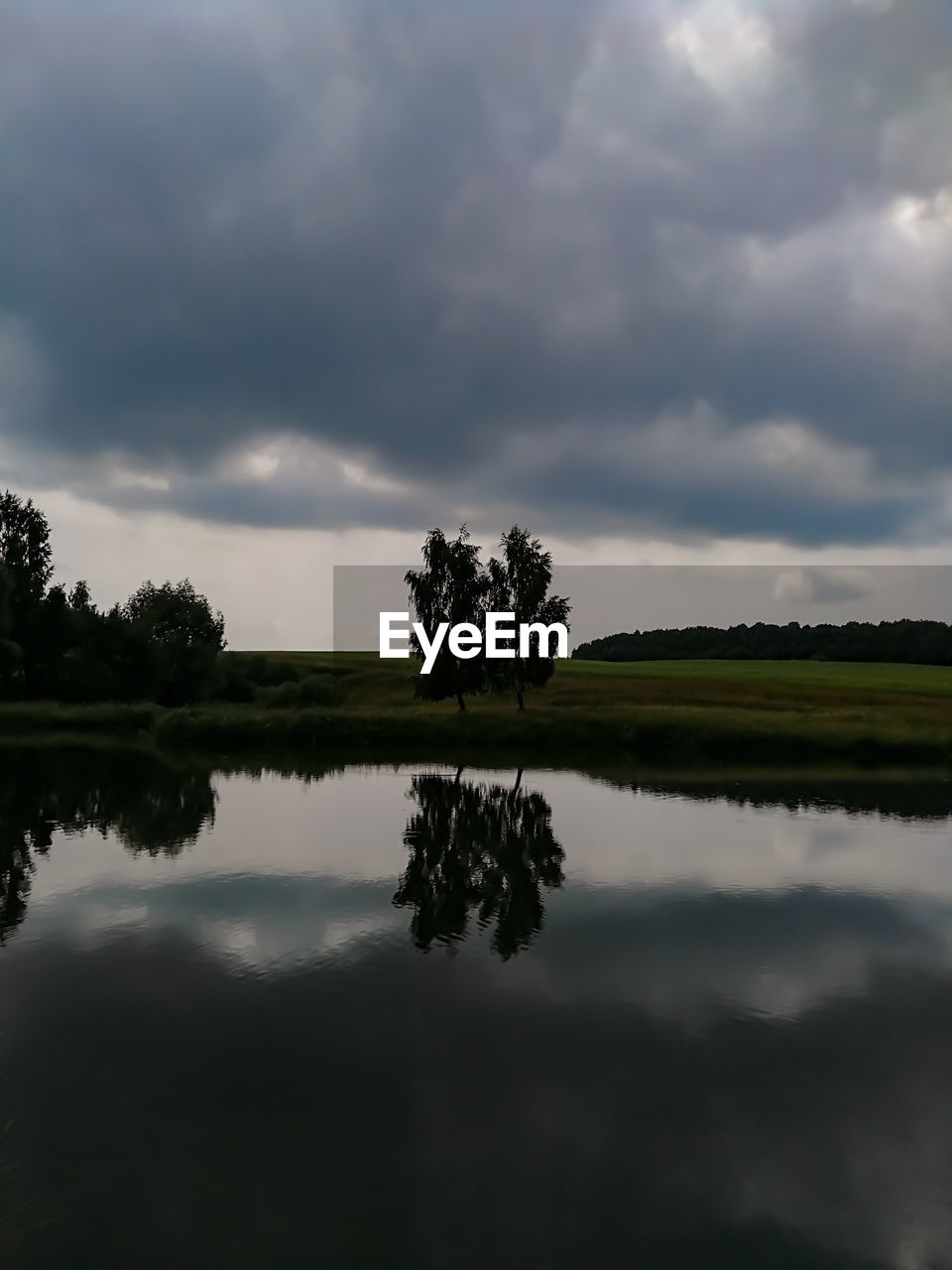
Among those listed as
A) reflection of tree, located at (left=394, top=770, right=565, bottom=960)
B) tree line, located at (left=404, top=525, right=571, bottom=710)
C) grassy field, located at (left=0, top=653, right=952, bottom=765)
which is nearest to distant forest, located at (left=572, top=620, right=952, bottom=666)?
grassy field, located at (left=0, top=653, right=952, bottom=765)

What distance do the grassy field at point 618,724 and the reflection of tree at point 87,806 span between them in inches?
361

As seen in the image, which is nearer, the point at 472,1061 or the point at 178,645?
the point at 472,1061

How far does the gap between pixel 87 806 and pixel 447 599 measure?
111 ft

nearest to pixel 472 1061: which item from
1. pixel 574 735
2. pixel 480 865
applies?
pixel 480 865

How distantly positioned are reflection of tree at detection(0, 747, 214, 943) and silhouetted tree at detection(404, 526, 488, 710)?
2077cm

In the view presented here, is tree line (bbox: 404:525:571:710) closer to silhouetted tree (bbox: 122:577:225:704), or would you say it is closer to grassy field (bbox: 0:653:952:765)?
grassy field (bbox: 0:653:952:765)

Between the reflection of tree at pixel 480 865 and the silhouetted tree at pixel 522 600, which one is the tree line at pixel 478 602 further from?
the reflection of tree at pixel 480 865

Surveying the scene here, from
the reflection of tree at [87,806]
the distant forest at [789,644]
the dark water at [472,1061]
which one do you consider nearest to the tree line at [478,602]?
the reflection of tree at [87,806]

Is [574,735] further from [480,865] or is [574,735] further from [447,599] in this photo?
[480,865]

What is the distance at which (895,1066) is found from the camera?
9.74 meters

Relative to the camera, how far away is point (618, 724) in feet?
159

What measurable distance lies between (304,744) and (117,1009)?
3836cm

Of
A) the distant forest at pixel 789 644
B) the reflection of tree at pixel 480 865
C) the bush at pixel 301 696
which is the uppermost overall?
the distant forest at pixel 789 644

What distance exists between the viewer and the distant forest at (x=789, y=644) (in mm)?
117062
